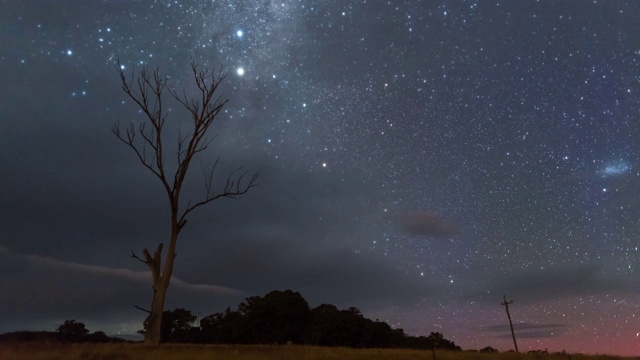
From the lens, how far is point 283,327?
59688 millimetres

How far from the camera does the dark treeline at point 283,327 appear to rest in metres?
58.4

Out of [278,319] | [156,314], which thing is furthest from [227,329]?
[156,314]

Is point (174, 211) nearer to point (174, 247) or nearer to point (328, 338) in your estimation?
point (174, 247)

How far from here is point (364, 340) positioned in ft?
195

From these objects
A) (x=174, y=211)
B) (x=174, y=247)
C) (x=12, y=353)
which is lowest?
(x=12, y=353)

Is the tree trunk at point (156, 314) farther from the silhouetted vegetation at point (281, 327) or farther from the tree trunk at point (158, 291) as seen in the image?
the silhouetted vegetation at point (281, 327)

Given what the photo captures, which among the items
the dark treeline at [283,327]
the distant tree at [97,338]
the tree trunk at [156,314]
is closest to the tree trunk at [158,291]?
the tree trunk at [156,314]

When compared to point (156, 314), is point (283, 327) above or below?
above

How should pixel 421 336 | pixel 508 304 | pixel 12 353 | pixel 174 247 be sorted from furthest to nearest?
pixel 421 336
pixel 508 304
pixel 174 247
pixel 12 353

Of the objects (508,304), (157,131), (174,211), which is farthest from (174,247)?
(508,304)

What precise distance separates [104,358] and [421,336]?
6464 centimetres

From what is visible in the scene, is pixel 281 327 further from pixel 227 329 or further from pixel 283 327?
pixel 227 329

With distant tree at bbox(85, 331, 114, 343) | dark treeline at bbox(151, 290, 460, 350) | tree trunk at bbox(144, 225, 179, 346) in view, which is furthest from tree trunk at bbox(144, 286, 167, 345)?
dark treeline at bbox(151, 290, 460, 350)

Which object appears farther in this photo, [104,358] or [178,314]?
[178,314]
